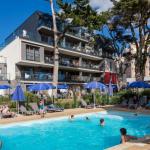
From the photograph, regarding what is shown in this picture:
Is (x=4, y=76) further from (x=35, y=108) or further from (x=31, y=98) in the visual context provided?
(x=35, y=108)

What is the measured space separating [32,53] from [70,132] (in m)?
26.6

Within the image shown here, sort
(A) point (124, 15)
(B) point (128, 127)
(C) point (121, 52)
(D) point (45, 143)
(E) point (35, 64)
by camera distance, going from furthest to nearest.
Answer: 1. (C) point (121, 52)
2. (E) point (35, 64)
3. (A) point (124, 15)
4. (B) point (128, 127)
5. (D) point (45, 143)

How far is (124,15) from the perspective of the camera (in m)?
39.7

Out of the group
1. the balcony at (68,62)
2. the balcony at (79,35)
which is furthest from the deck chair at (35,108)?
the balcony at (79,35)

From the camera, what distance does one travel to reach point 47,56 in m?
47.8

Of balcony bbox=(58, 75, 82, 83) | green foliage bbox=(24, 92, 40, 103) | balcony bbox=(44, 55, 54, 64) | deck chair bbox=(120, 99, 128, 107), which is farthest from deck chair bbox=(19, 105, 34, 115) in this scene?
balcony bbox=(58, 75, 82, 83)

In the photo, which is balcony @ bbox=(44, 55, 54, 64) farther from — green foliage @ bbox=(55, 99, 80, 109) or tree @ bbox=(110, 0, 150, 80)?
green foliage @ bbox=(55, 99, 80, 109)

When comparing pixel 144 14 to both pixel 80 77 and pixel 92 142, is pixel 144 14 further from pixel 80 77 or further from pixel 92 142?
pixel 92 142

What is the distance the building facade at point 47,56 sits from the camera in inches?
1598

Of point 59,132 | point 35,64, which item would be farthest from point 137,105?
point 35,64

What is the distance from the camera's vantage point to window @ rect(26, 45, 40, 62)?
41653mm

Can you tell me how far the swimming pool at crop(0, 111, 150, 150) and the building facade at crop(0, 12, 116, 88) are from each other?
20114 millimetres

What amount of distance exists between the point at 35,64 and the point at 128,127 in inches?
1026

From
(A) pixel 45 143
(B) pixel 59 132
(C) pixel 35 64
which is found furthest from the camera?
(C) pixel 35 64
